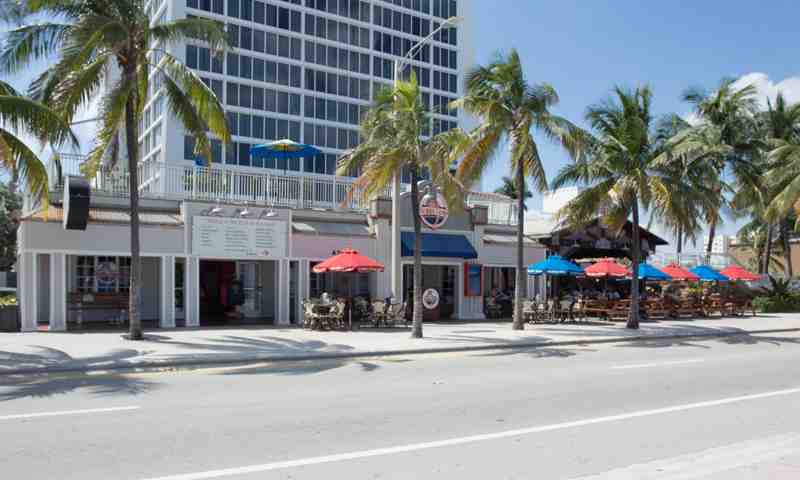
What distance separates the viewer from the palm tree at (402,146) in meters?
19.6

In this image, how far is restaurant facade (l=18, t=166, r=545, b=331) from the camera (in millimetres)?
20469

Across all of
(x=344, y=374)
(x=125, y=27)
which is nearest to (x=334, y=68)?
(x=125, y=27)

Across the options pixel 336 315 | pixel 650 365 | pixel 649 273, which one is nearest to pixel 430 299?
pixel 336 315

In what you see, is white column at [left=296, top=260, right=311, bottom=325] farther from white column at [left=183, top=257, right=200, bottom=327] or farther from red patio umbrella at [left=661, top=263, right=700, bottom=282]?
red patio umbrella at [left=661, top=263, right=700, bottom=282]

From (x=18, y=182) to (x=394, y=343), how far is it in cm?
926

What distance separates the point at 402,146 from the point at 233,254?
6767 millimetres

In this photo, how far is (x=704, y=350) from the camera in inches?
744

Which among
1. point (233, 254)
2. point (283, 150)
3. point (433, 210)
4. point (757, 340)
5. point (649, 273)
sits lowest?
point (757, 340)

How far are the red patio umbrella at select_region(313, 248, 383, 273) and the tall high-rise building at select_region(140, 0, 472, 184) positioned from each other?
4380cm

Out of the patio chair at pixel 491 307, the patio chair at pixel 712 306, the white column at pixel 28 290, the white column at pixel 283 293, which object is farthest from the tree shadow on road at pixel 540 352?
the patio chair at pixel 712 306

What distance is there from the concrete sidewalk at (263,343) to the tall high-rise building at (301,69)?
143 ft

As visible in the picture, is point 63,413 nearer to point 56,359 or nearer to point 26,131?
point 56,359

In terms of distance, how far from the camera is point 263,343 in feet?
57.7

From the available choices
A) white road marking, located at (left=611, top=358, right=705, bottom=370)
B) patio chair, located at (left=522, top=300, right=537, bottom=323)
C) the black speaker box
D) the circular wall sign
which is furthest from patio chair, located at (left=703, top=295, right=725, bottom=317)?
the black speaker box
